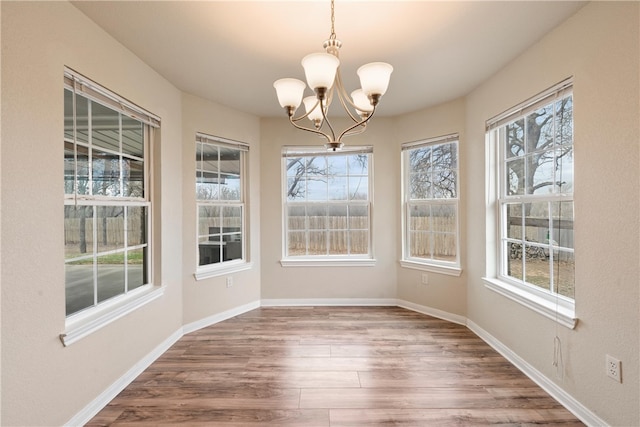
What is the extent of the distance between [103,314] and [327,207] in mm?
2643

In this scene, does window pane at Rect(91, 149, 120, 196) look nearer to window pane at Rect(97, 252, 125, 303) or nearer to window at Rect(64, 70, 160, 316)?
window at Rect(64, 70, 160, 316)

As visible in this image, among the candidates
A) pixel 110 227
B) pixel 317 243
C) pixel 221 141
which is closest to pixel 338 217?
pixel 317 243

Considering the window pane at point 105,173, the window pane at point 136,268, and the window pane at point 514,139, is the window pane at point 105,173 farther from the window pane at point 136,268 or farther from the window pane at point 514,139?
the window pane at point 514,139

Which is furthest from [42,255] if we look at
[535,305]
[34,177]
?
[535,305]

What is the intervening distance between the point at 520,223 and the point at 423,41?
1.71 meters

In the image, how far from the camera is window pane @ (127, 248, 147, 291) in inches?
96.8

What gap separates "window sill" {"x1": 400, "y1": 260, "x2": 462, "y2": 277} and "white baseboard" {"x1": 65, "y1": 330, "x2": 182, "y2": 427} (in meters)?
2.78

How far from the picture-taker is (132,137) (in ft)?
8.29

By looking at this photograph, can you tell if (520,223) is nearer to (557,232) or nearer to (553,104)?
(557,232)

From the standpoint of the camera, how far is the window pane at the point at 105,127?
2.11 metres

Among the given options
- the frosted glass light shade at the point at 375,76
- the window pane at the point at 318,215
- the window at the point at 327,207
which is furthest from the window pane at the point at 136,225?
the frosted glass light shade at the point at 375,76

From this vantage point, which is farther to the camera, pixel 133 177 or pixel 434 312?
pixel 434 312

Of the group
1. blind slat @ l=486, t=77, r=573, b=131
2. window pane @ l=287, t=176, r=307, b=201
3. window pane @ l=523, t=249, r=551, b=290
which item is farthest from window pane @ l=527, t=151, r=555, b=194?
window pane @ l=287, t=176, r=307, b=201

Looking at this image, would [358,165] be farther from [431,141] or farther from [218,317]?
[218,317]
